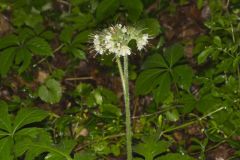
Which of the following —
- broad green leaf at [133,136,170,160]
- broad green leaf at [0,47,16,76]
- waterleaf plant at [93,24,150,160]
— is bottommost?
broad green leaf at [133,136,170,160]

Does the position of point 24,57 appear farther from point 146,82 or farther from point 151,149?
point 151,149

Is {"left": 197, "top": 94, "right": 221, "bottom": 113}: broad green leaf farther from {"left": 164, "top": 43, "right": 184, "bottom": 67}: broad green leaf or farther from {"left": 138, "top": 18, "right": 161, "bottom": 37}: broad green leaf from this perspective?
{"left": 138, "top": 18, "right": 161, "bottom": 37}: broad green leaf

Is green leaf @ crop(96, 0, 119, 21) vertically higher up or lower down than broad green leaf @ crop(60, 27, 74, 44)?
lower down

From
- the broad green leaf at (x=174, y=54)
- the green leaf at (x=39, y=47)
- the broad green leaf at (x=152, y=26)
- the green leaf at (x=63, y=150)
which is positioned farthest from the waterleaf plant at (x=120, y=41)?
the broad green leaf at (x=152, y=26)

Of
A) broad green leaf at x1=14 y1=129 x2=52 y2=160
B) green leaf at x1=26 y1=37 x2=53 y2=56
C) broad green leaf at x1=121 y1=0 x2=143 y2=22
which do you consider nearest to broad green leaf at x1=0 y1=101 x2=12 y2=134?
broad green leaf at x1=14 y1=129 x2=52 y2=160

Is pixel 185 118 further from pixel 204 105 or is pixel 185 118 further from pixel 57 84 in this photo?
pixel 57 84

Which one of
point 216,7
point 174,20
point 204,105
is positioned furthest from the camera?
point 174,20

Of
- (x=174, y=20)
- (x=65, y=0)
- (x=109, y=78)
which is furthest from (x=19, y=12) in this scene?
(x=174, y=20)
